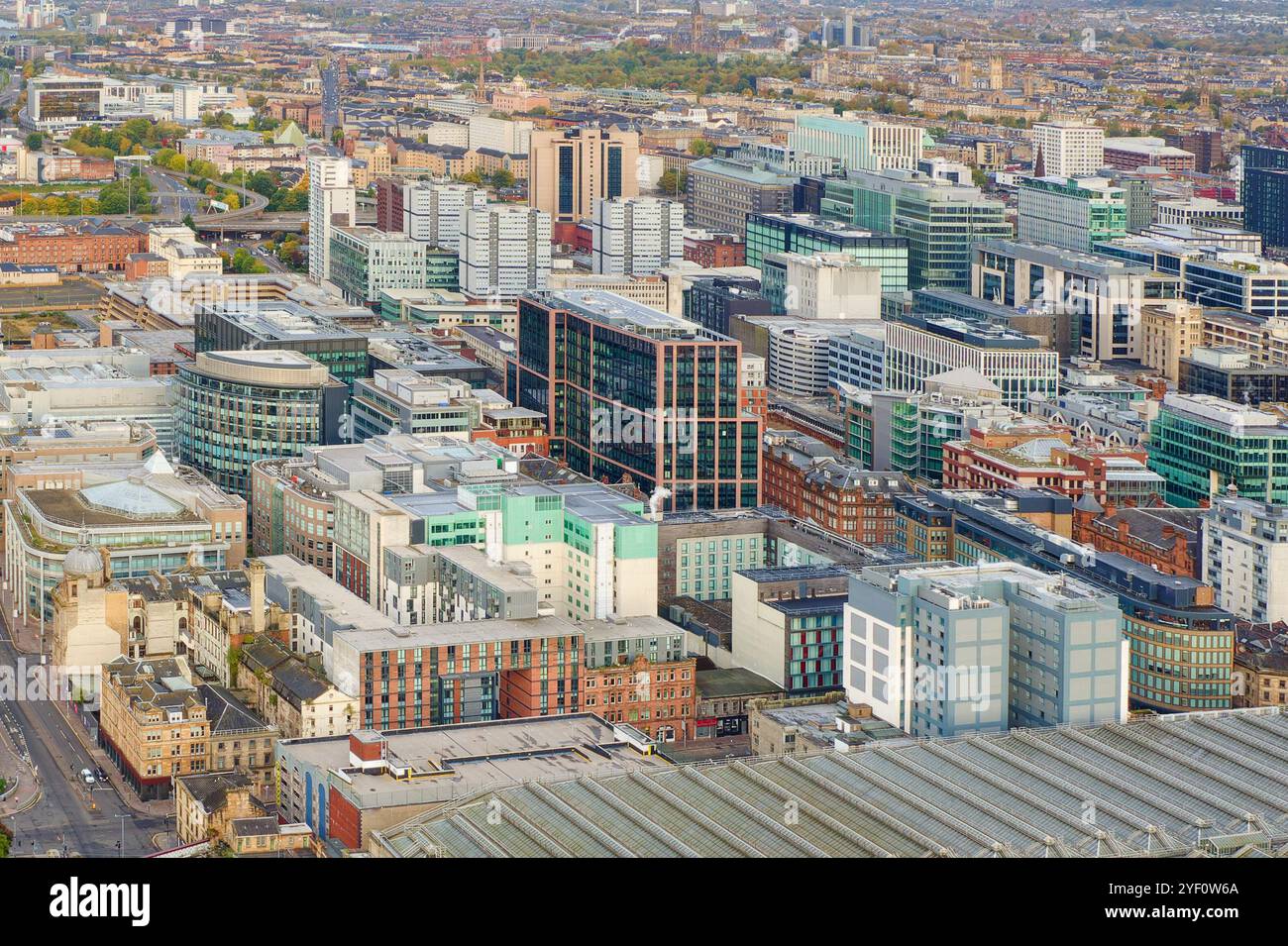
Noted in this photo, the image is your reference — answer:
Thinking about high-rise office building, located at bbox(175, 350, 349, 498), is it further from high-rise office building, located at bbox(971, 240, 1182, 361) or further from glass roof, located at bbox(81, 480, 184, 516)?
high-rise office building, located at bbox(971, 240, 1182, 361)

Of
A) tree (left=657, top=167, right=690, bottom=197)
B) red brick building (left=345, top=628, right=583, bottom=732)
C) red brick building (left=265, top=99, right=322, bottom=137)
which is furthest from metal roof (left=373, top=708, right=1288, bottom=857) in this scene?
red brick building (left=265, top=99, right=322, bottom=137)

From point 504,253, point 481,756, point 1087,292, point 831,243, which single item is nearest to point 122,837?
point 481,756

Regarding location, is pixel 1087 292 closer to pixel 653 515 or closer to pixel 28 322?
pixel 653 515

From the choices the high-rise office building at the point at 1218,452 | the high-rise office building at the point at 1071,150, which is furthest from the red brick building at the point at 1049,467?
the high-rise office building at the point at 1071,150

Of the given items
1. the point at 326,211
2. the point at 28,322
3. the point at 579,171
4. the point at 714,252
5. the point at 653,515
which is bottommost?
the point at 653,515

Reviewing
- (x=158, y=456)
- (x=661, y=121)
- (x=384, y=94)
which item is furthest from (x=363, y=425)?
(x=384, y=94)

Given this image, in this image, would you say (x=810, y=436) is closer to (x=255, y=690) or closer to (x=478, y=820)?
(x=255, y=690)

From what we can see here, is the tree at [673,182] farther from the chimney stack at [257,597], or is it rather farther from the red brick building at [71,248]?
the chimney stack at [257,597]
